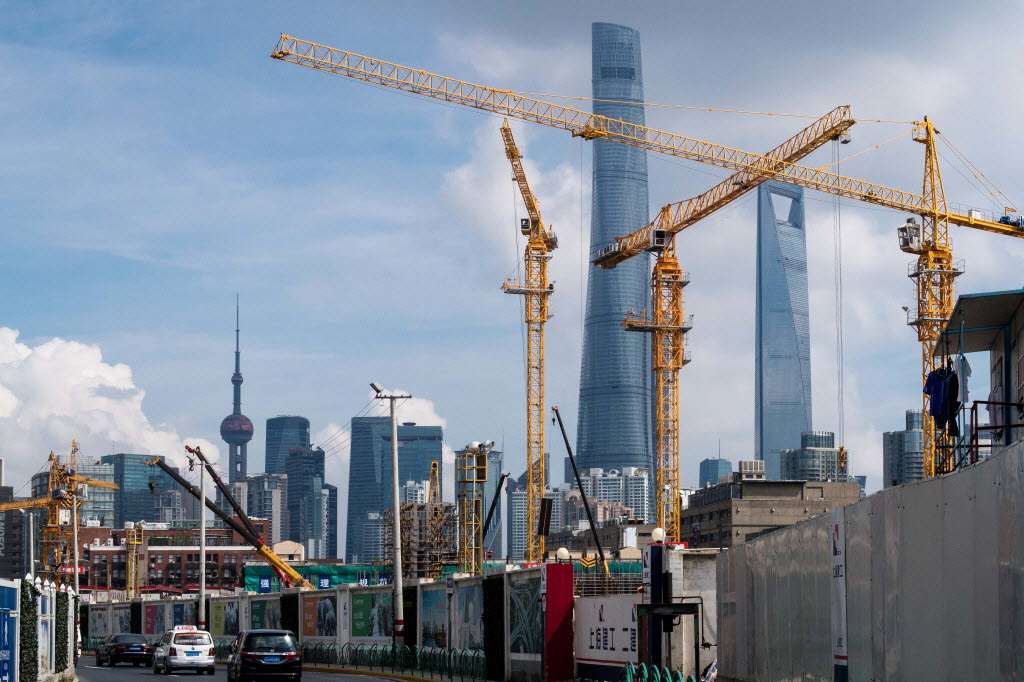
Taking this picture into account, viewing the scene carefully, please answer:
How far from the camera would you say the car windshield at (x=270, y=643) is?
41250 millimetres

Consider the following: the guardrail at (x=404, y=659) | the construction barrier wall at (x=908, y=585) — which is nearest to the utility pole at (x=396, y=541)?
the guardrail at (x=404, y=659)

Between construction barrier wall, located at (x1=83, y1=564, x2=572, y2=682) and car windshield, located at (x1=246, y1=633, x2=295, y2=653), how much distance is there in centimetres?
581

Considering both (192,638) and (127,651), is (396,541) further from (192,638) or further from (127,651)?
(127,651)

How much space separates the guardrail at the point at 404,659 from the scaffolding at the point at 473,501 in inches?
295

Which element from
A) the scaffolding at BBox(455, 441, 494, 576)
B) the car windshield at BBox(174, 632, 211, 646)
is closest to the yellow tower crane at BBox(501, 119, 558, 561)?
the scaffolding at BBox(455, 441, 494, 576)

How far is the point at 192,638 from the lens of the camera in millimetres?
55188

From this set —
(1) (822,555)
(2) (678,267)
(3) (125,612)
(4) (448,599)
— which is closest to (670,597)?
(1) (822,555)

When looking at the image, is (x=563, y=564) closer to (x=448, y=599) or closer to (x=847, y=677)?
(x=448, y=599)

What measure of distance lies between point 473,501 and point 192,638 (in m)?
56.2

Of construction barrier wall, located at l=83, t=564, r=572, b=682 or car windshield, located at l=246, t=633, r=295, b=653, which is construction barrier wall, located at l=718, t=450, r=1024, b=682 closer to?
construction barrier wall, located at l=83, t=564, r=572, b=682

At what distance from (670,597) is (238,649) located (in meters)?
14.5

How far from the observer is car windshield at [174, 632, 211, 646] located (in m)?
54.9

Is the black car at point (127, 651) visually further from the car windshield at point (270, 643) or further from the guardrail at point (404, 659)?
the car windshield at point (270, 643)

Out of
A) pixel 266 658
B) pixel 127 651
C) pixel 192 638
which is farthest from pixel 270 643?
pixel 127 651
